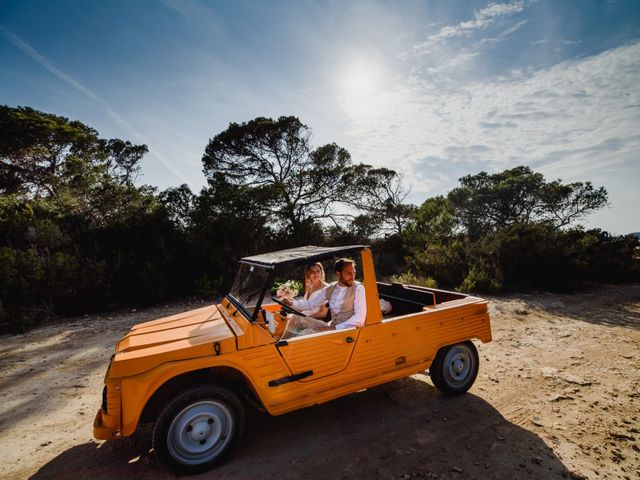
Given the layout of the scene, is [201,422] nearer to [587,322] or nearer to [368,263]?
[368,263]

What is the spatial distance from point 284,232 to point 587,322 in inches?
447

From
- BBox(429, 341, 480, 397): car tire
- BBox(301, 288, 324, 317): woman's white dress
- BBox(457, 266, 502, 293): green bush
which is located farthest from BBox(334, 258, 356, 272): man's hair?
BBox(457, 266, 502, 293): green bush

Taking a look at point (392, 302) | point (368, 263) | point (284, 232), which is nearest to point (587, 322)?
point (392, 302)

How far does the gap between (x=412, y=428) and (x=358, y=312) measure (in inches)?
51.4

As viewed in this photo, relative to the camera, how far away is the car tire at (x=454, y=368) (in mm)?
3617

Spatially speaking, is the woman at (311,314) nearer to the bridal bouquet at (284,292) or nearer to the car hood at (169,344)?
the bridal bouquet at (284,292)

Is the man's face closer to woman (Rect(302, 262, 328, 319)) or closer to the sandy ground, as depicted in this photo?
woman (Rect(302, 262, 328, 319))

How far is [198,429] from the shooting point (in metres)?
2.58

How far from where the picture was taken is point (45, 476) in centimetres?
258

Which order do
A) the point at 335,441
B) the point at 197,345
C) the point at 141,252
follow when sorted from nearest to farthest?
the point at 197,345 → the point at 335,441 → the point at 141,252

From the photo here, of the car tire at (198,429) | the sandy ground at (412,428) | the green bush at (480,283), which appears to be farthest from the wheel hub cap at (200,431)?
the green bush at (480,283)

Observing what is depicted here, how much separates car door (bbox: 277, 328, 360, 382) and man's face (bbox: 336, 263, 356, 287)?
1.94 ft

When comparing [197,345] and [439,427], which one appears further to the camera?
[439,427]

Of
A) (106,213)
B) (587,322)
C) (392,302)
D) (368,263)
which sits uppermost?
(106,213)
